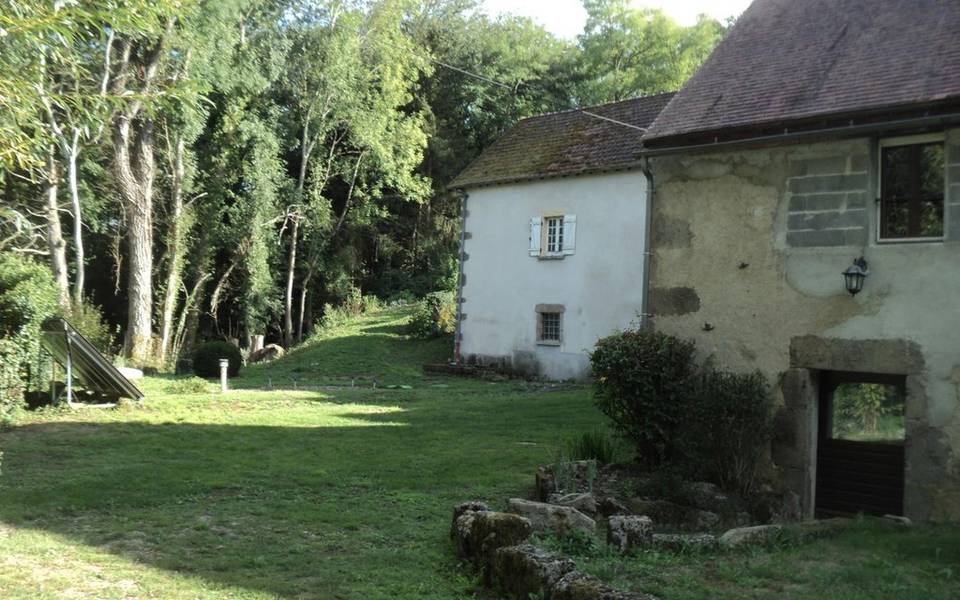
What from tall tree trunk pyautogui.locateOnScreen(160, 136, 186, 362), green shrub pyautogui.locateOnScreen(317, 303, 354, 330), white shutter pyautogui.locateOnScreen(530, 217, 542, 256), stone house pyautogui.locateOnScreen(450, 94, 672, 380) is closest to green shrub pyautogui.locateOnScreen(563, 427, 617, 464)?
stone house pyautogui.locateOnScreen(450, 94, 672, 380)

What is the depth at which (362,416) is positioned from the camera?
48.2 feet

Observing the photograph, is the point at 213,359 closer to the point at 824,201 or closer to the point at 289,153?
the point at 289,153

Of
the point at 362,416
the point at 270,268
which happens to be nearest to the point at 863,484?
the point at 362,416

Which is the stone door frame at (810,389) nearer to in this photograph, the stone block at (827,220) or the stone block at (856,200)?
the stone block at (827,220)

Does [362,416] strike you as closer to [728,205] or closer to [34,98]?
[728,205]

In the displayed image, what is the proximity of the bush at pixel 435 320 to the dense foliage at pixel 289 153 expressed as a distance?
7.61 metres

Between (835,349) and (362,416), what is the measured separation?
27.5ft

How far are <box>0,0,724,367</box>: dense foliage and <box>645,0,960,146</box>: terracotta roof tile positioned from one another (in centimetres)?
1614

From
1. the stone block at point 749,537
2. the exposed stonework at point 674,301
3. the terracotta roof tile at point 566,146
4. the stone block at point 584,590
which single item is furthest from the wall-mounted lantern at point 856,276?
the terracotta roof tile at point 566,146

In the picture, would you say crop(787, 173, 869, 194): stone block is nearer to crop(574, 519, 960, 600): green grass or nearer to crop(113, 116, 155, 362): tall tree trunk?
crop(574, 519, 960, 600): green grass

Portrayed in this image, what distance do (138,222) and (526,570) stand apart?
24.9 m

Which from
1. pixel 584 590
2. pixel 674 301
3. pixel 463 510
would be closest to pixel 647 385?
pixel 674 301

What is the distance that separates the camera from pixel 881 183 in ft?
30.5

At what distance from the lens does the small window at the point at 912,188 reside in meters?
8.93
